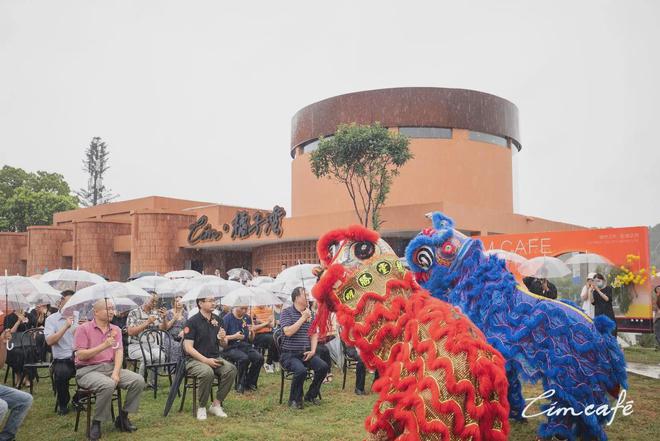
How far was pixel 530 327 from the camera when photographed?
4.82 meters

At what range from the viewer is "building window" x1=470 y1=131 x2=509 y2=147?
2641 centimetres

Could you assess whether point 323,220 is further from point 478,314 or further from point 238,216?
point 478,314

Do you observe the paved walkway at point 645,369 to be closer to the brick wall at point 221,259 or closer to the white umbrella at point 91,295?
the white umbrella at point 91,295

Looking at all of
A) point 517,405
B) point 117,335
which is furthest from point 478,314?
point 117,335

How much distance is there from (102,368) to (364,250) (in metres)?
3.99

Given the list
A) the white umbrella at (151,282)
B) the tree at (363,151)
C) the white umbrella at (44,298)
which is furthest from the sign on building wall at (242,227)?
the white umbrella at (44,298)

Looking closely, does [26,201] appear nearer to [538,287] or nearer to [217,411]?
[217,411]

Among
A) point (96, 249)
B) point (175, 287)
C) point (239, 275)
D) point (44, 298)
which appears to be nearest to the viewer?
point (44, 298)

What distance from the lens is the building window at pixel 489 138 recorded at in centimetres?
2641

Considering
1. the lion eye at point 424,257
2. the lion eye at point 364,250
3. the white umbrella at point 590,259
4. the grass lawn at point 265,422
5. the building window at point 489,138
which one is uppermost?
the building window at point 489,138

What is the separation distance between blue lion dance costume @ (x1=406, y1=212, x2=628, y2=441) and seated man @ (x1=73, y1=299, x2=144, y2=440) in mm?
3503

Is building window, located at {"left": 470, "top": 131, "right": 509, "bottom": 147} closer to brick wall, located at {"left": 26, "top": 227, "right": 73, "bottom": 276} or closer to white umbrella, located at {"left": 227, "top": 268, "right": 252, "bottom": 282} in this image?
white umbrella, located at {"left": 227, "top": 268, "right": 252, "bottom": 282}

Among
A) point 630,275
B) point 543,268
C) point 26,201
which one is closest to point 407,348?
point 543,268

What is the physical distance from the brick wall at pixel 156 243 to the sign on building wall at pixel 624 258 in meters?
20.6
